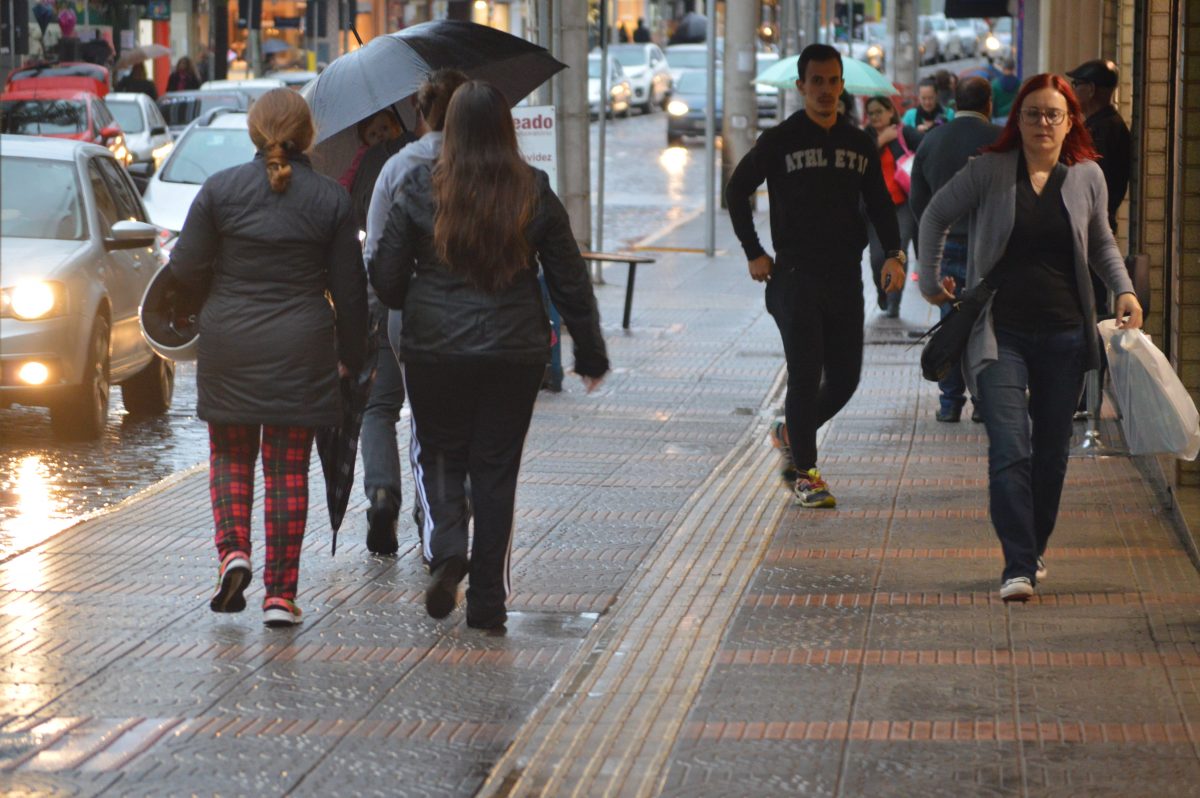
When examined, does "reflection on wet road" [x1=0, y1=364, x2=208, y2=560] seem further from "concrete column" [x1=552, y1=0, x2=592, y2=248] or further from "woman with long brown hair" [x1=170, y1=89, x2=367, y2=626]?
"concrete column" [x1=552, y1=0, x2=592, y2=248]

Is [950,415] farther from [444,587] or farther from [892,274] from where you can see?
[444,587]

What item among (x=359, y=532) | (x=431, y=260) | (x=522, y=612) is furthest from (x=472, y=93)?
(x=359, y=532)

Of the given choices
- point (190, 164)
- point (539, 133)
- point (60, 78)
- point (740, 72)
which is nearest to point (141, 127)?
point (60, 78)

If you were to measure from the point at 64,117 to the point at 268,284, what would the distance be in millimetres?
23235

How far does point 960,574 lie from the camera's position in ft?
25.5

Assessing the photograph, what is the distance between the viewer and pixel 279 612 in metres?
6.94

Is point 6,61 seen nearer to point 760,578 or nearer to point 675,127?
point 675,127

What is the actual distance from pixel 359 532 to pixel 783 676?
2.80 meters

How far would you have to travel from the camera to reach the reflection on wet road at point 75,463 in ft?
30.3

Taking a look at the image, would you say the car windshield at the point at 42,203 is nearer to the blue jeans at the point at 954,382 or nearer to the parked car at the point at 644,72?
the blue jeans at the point at 954,382

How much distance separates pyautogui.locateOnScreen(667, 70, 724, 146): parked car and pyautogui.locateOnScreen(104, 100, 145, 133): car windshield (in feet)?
47.8

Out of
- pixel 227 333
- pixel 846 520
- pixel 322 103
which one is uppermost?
pixel 322 103

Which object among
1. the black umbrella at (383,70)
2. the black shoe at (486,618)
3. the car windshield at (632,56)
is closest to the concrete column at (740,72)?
the black umbrella at (383,70)

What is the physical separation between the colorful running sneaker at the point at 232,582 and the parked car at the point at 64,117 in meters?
22.2
